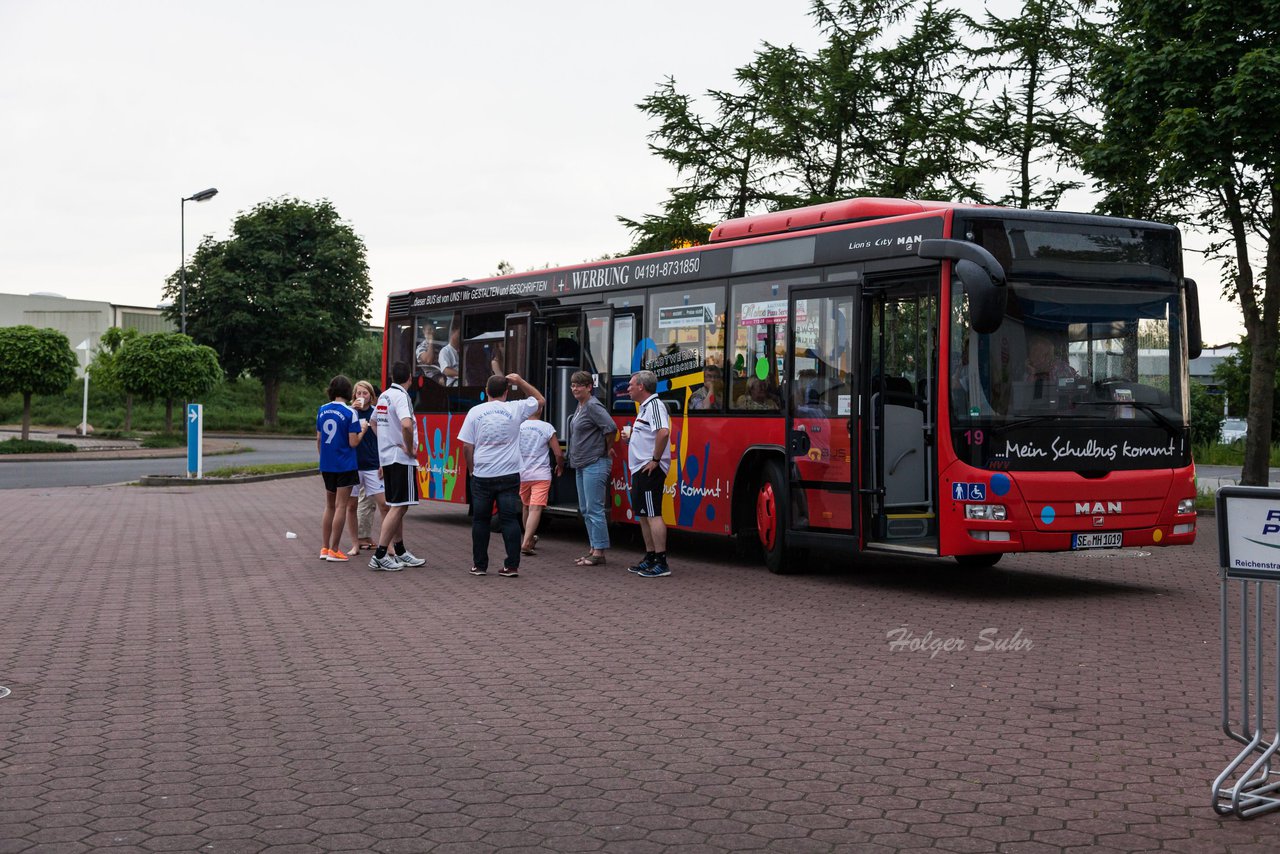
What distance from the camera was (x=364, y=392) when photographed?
14.5m

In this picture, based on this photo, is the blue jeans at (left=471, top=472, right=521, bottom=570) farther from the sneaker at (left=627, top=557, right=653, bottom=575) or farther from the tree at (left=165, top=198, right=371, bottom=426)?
the tree at (left=165, top=198, right=371, bottom=426)

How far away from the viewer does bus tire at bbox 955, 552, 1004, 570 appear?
552 inches

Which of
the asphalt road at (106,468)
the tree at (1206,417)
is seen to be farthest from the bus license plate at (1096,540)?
the tree at (1206,417)

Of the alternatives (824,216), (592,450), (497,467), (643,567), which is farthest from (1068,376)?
(497,467)

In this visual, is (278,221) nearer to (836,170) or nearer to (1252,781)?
(836,170)

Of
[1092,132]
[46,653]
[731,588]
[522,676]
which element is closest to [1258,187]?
[1092,132]

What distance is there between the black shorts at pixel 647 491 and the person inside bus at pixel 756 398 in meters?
1.07

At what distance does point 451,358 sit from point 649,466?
649 centimetres

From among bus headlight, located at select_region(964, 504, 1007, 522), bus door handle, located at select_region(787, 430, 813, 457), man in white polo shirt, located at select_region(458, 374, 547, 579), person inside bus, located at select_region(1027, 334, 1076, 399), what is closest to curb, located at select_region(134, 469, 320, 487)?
man in white polo shirt, located at select_region(458, 374, 547, 579)

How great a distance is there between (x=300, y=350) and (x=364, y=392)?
50851 millimetres

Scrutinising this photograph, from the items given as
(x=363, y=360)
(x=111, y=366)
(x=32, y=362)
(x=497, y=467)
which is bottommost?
(x=497, y=467)

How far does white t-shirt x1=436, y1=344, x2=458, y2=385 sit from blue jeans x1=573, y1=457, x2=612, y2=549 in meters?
5.18

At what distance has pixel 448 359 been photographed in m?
19.1

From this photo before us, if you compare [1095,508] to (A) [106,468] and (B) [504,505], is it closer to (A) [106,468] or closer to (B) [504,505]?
(B) [504,505]
